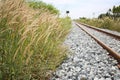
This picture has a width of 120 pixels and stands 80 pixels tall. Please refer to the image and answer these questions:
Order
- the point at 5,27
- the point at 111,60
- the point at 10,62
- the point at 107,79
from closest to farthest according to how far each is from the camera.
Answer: the point at 10,62, the point at 5,27, the point at 107,79, the point at 111,60

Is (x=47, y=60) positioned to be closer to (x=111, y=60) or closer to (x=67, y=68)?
(x=67, y=68)

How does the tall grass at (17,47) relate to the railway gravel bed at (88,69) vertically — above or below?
above

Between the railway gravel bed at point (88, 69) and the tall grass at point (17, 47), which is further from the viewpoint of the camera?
the railway gravel bed at point (88, 69)

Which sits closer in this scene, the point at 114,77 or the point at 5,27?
the point at 5,27

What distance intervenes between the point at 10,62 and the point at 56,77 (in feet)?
5.14

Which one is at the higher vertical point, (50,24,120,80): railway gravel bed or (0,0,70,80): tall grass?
(0,0,70,80): tall grass

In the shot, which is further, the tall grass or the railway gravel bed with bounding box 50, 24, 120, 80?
the railway gravel bed with bounding box 50, 24, 120, 80

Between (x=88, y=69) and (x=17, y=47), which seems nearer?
(x=17, y=47)

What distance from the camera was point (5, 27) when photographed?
4.19 m

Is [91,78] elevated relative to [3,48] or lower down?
lower down

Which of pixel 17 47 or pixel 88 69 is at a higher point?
pixel 17 47

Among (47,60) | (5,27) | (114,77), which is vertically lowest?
(114,77)

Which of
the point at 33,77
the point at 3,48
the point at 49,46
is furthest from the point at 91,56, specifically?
the point at 3,48

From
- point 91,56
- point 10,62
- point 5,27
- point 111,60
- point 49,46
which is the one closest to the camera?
point 10,62
